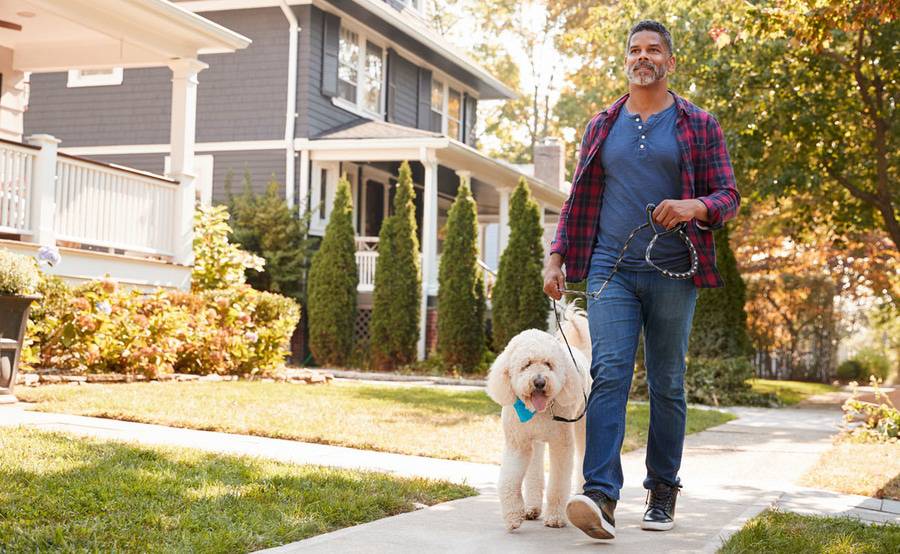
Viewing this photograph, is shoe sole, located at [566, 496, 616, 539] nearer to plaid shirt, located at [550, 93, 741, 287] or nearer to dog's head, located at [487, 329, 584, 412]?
dog's head, located at [487, 329, 584, 412]

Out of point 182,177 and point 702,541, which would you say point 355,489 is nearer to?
point 702,541

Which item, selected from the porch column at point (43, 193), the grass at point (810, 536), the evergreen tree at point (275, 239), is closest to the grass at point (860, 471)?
the grass at point (810, 536)

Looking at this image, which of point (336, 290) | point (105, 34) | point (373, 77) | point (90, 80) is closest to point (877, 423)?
point (105, 34)

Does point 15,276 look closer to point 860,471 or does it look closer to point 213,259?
point 213,259

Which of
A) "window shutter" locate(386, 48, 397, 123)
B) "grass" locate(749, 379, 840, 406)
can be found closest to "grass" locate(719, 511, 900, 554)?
"grass" locate(749, 379, 840, 406)

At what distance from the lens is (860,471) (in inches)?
278

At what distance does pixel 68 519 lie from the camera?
4.06 meters

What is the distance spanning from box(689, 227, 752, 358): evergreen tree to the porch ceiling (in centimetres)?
704

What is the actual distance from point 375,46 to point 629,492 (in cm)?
1710

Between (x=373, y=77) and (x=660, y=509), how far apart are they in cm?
1795

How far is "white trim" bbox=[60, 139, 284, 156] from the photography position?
779 inches

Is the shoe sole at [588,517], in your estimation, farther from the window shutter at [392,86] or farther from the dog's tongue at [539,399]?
the window shutter at [392,86]

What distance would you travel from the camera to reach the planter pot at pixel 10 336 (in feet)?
26.9

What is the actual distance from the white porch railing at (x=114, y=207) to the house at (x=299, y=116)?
6172 mm
